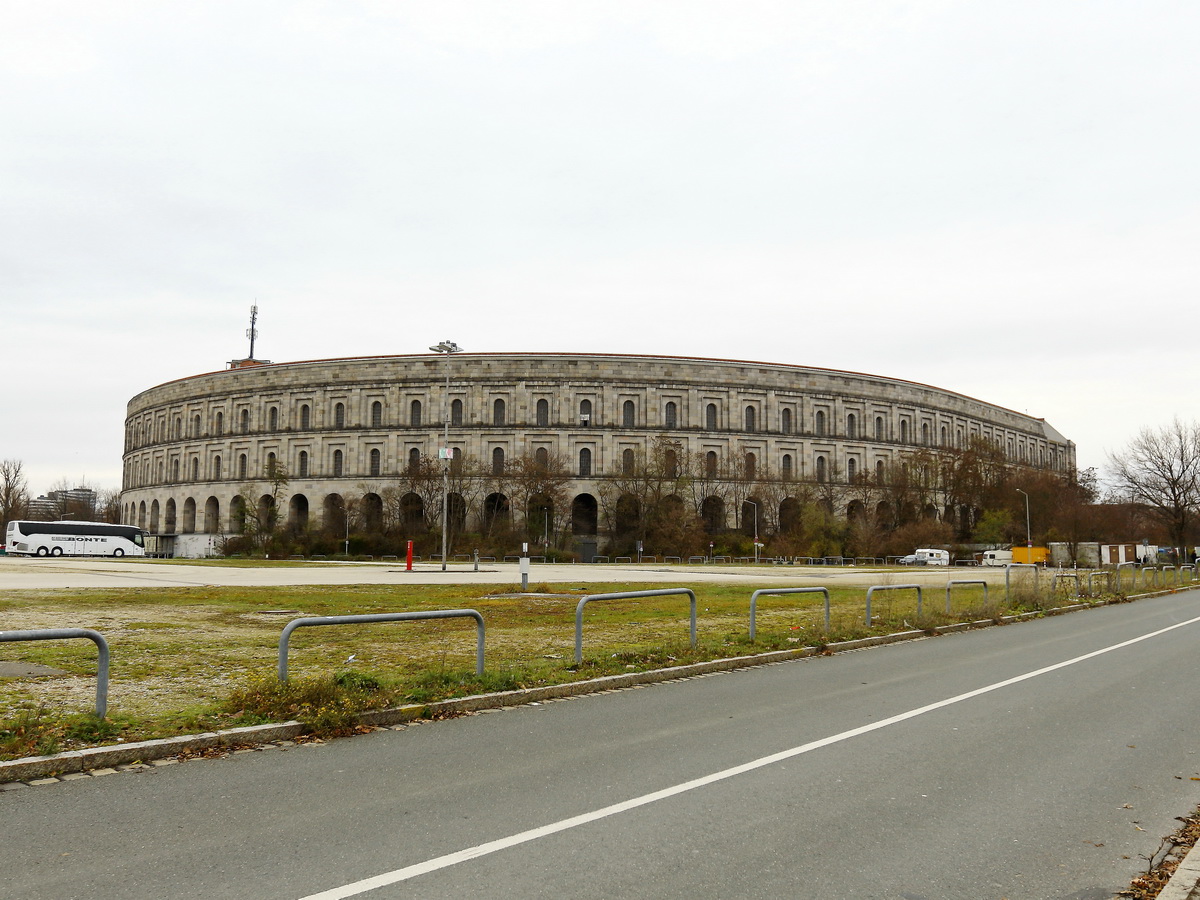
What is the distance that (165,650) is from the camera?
1350 cm

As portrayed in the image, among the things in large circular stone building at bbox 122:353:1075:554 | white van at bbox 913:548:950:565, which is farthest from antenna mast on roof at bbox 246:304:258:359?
white van at bbox 913:548:950:565

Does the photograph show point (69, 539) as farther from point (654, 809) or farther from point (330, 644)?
point (654, 809)

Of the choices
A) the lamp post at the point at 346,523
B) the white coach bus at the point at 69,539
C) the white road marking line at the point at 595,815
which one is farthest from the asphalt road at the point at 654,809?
the white coach bus at the point at 69,539

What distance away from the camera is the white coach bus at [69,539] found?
79.8 meters

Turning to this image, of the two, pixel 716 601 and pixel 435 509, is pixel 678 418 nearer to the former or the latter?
pixel 435 509

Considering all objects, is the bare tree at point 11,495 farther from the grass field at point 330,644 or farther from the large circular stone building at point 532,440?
the grass field at point 330,644

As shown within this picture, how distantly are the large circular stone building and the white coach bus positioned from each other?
10910mm

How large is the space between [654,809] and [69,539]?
90.4m

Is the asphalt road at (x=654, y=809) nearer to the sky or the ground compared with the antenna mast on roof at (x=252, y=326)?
nearer to the ground

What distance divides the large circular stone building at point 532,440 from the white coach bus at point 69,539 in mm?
10910

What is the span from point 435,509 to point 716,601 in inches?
2514

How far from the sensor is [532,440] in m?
92.4

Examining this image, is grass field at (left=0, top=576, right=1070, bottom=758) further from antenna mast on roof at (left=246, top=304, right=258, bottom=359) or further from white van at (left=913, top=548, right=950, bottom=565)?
antenna mast on roof at (left=246, top=304, right=258, bottom=359)

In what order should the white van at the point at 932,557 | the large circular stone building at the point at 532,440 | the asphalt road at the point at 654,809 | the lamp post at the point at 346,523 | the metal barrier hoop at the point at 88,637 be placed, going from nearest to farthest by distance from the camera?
the asphalt road at the point at 654,809 < the metal barrier hoop at the point at 88,637 < the white van at the point at 932,557 < the lamp post at the point at 346,523 < the large circular stone building at the point at 532,440
